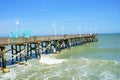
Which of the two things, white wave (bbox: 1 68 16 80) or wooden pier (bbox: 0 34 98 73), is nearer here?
white wave (bbox: 1 68 16 80)

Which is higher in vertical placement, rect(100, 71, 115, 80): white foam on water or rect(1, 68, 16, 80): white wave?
rect(100, 71, 115, 80): white foam on water

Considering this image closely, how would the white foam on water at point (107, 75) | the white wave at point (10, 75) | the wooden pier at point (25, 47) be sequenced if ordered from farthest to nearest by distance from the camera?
the wooden pier at point (25, 47) → the white wave at point (10, 75) → the white foam on water at point (107, 75)

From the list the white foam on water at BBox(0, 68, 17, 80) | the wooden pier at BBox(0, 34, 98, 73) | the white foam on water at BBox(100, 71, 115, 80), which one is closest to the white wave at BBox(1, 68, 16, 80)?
the white foam on water at BBox(0, 68, 17, 80)

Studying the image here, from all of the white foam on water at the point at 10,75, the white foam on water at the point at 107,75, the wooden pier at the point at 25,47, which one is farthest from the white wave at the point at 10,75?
the white foam on water at the point at 107,75

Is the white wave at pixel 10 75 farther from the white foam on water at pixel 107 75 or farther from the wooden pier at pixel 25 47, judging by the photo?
the white foam on water at pixel 107 75

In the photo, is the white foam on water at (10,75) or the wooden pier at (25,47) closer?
the white foam on water at (10,75)

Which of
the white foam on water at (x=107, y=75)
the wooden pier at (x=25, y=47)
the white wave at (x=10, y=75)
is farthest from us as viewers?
the wooden pier at (x=25, y=47)

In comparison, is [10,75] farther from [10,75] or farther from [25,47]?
[25,47]

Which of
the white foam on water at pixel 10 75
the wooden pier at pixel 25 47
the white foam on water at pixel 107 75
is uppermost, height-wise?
the wooden pier at pixel 25 47

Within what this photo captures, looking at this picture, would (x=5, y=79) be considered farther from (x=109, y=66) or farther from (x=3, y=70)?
(x=109, y=66)

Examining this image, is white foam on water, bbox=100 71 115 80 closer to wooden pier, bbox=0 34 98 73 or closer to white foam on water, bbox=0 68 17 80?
white foam on water, bbox=0 68 17 80

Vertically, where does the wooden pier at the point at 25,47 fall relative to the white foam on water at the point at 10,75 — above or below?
above

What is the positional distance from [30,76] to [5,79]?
2.40m

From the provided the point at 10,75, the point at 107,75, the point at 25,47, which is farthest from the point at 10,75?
the point at 107,75
